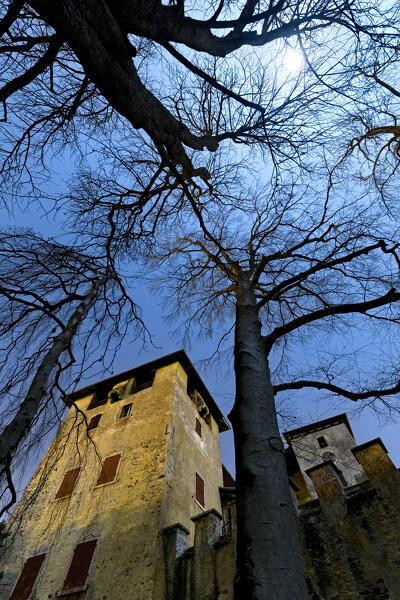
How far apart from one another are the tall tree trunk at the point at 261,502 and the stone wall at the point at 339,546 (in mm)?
4269

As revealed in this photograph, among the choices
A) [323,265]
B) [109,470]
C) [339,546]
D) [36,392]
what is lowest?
[339,546]

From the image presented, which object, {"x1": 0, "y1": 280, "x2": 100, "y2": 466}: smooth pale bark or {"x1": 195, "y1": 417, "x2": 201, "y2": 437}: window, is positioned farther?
{"x1": 195, "y1": 417, "x2": 201, "y2": 437}: window

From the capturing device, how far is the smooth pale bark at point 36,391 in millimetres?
3105

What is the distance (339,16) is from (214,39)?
123 centimetres

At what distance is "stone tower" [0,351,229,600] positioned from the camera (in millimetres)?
7367

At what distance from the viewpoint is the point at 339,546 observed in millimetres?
5238

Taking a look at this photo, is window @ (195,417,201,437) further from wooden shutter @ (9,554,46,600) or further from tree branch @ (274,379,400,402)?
tree branch @ (274,379,400,402)

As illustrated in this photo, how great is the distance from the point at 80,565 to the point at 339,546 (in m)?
6.59

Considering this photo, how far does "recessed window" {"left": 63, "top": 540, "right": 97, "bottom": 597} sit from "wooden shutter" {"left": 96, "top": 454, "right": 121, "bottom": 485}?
1.67 metres

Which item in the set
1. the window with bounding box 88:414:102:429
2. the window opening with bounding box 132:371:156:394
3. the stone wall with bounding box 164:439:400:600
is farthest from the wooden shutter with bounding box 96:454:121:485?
the stone wall with bounding box 164:439:400:600

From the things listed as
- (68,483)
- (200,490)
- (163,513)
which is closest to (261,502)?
(163,513)

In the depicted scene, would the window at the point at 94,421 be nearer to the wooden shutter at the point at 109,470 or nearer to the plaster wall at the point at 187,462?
the wooden shutter at the point at 109,470

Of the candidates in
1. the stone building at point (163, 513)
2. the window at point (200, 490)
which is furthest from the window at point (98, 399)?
the window at point (200, 490)

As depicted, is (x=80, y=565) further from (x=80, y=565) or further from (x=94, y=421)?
(x=94, y=421)
